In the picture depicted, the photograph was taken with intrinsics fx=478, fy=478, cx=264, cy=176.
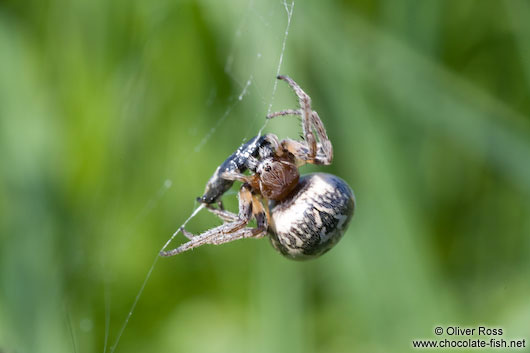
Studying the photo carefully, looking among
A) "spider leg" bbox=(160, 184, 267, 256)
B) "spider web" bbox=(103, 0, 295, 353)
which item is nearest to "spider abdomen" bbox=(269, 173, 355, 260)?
"spider leg" bbox=(160, 184, 267, 256)

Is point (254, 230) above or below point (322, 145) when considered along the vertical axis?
below

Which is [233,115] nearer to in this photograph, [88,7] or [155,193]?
[155,193]

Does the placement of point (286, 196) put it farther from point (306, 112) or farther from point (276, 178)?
point (306, 112)

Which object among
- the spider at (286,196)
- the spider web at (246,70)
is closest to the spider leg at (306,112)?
the spider at (286,196)

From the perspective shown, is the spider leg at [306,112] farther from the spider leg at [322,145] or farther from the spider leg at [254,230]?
the spider leg at [254,230]

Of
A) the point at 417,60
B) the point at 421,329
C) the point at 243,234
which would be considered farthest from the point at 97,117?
the point at 421,329

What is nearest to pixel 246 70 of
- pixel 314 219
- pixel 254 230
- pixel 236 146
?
pixel 236 146

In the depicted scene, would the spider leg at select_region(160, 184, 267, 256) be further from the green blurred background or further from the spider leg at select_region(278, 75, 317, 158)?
the green blurred background
